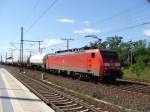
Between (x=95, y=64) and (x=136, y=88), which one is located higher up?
(x=95, y=64)

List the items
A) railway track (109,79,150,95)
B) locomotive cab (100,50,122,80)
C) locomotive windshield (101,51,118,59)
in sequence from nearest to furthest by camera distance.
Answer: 1. railway track (109,79,150,95)
2. locomotive cab (100,50,122,80)
3. locomotive windshield (101,51,118,59)

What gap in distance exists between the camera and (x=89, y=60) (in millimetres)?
33906

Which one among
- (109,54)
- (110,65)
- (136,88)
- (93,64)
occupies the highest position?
(109,54)

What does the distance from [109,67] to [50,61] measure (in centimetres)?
2482

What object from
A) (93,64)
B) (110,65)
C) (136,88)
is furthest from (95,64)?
(136,88)

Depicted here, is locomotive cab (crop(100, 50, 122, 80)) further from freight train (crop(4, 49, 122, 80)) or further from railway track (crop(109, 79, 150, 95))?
railway track (crop(109, 79, 150, 95))

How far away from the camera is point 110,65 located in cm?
3198

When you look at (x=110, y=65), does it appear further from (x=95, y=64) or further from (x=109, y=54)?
(x=95, y=64)

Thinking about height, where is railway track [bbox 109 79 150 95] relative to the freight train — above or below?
below

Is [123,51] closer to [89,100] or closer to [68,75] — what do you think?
[68,75]

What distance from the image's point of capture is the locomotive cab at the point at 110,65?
104 ft

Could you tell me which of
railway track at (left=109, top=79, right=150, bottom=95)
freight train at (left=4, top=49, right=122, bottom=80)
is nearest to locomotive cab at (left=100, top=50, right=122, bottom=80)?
freight train at (left=4, top=49, right=122, bottom=80)

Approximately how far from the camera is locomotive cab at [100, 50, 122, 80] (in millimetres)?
31562

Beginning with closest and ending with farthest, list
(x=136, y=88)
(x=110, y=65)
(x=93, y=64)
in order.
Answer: (x=136, y=88), (x=110, y=65), (x=93, y=64)
